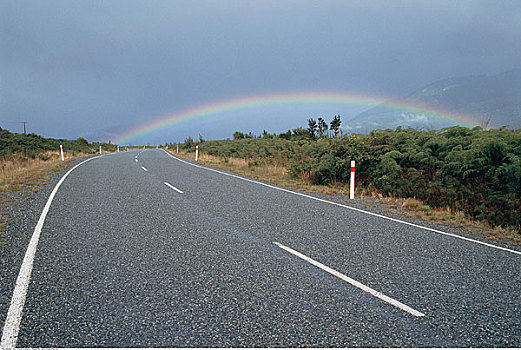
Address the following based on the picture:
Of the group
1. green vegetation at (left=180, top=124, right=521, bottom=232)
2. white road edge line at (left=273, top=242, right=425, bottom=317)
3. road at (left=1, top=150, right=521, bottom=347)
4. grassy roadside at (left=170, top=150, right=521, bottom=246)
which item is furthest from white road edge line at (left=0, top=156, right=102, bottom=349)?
green vegetation at (left=180, top=124, right=521, bottom=232)

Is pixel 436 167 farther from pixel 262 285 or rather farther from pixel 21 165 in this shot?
pixel 21 165

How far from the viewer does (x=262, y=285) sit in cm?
365

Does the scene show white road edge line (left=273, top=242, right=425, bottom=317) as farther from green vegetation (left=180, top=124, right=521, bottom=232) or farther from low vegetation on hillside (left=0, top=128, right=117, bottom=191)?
low vegetation on hillside (left=0, top=128, right=117, bottom=191)

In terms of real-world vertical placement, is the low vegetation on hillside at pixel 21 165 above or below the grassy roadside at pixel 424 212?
above

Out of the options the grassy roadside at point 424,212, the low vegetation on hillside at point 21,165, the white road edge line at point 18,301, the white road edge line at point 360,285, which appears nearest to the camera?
the white road edge line at point 18,301

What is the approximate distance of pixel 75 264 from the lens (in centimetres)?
423

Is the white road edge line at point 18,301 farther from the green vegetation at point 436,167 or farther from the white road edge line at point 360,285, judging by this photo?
the green vegetation at point 436,167

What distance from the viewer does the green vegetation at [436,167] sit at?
727 centimetres

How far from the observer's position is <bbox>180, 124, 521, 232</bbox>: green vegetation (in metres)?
7.27

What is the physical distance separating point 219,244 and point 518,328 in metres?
3.71

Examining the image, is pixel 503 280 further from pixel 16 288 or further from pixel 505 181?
pixel 16 288

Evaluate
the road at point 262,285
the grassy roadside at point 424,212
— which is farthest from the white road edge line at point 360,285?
the grassy roadside at point 424,212

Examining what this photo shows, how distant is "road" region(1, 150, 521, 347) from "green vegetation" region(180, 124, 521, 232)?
2505 mm

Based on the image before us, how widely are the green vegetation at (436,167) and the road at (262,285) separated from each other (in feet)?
8.22
